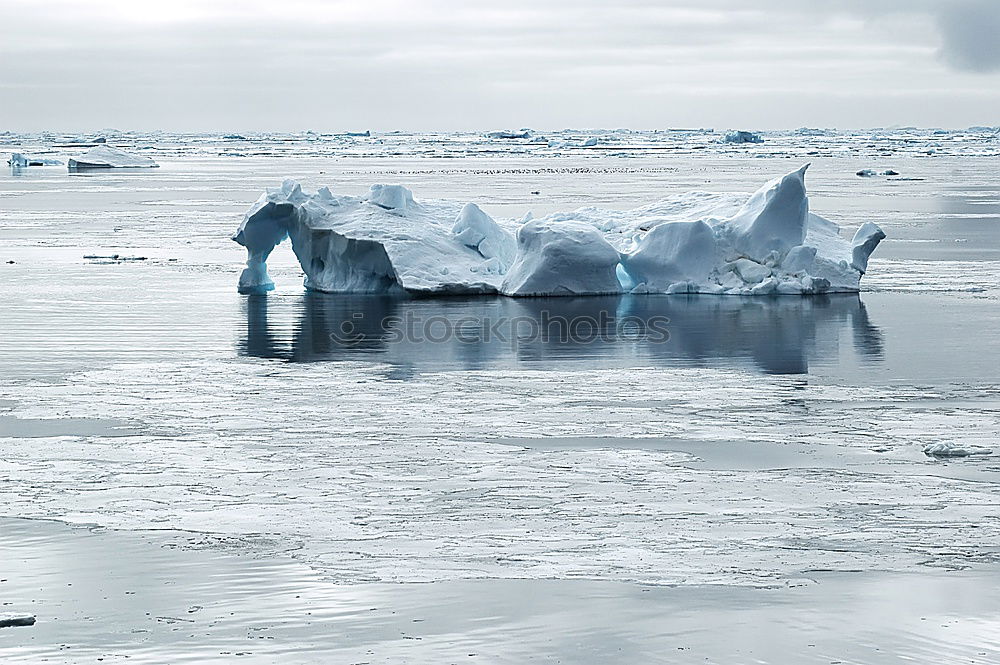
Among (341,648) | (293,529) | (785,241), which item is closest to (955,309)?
(785,241)

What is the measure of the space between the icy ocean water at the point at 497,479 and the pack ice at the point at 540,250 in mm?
583

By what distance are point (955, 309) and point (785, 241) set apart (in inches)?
106

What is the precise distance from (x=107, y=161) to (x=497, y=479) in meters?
70.5

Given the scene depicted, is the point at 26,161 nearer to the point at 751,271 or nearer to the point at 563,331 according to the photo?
the point at 751,271

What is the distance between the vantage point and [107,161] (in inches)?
2990

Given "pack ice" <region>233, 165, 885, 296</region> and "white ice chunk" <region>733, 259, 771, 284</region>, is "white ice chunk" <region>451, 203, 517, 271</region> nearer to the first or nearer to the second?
"pack ice" <region>233, 165, 885, 296</region>

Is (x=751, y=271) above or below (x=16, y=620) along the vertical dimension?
above

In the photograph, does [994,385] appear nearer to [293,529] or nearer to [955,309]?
[955,309]

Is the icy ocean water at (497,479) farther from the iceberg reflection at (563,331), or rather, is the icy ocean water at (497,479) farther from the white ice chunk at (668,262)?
the white ice chunk at (668,262)

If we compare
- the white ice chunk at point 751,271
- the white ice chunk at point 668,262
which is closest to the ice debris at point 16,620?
the white ice chunk at point 668,262

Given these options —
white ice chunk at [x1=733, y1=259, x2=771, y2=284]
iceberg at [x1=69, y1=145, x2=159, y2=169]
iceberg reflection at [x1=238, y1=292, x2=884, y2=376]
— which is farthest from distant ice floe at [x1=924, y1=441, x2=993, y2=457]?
iceberg at [x1=69, y1=145, x2=159, y2=169]

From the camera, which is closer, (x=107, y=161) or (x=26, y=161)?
(x=107, y=161)

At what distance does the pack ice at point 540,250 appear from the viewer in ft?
63.9

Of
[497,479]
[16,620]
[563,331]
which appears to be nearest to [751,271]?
[563,331]
